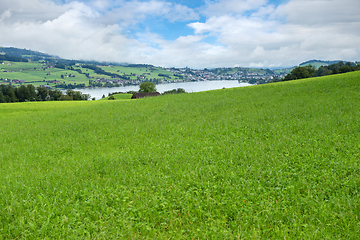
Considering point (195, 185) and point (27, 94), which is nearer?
point (195, 185)

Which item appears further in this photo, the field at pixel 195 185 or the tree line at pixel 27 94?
the tree line at pixel 27 94

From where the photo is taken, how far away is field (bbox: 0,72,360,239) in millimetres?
4914

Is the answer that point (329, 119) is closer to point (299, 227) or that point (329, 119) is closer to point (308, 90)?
point (299, 227)

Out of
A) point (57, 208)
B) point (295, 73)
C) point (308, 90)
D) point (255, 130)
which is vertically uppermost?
point (295, 73)

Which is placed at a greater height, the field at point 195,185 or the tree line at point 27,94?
the tree line at point 27,94

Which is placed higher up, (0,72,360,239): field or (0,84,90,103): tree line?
(0,84,90,103): tree line

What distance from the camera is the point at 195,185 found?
22.4 feet

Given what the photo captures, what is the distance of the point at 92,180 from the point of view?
7355 mm

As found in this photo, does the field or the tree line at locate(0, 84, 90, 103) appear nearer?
the field

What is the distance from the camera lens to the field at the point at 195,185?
4914 millimetres

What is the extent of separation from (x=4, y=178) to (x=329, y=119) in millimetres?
17274

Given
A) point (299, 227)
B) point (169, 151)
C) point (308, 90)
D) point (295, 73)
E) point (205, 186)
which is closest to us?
point (299, 227)

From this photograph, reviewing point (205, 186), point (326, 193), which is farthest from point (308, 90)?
point (205, 186)

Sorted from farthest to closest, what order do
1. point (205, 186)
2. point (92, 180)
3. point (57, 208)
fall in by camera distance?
point (92, 180)
point (205, 186)
point (57, 208)
